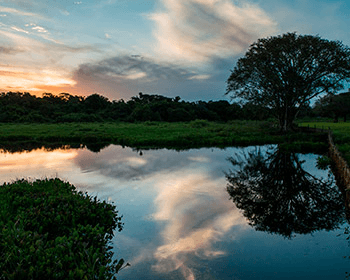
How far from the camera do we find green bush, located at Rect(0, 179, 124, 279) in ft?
18.1

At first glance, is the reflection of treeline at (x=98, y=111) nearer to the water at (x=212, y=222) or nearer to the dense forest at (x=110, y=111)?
the dense forest at (x=110, y=111)

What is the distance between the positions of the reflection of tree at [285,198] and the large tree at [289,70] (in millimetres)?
22834

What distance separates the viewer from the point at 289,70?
4131 centimetres

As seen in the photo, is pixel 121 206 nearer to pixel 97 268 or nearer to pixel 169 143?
pixel 97 268

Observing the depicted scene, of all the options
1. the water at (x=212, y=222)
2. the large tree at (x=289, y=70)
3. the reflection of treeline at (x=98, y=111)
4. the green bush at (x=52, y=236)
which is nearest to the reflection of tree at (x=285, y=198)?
the water at (x=212, y=222)

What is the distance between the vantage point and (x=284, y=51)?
39.7 meters

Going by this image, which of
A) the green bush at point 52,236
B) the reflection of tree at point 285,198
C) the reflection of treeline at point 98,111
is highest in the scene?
the reflection of treeline at point 98,111

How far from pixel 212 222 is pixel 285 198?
503 centimetres

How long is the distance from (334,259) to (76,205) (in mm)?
8444

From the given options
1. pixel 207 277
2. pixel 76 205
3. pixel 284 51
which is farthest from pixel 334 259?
pixel 284 51

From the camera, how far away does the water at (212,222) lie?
7984 mm

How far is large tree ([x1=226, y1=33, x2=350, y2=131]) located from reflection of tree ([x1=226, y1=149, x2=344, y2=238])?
74.9ft

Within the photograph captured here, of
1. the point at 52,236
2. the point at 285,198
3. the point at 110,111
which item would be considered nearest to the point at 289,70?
the point at 285,198

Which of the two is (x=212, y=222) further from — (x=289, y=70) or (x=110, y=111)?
(x=110, y=111)
